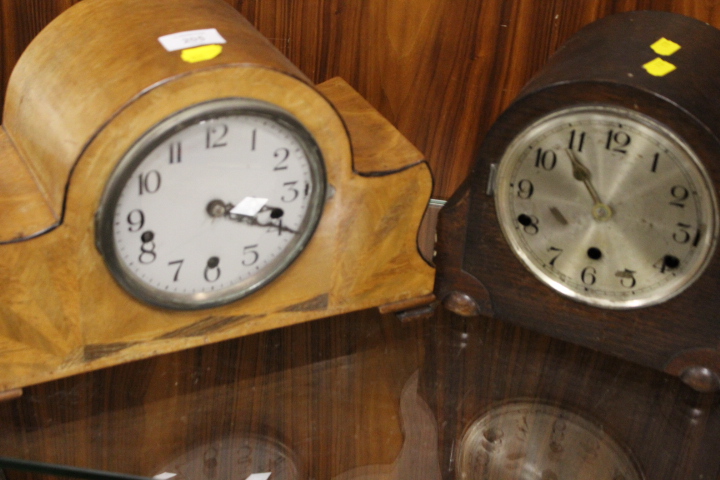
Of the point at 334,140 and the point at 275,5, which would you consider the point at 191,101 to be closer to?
the point at 334,140

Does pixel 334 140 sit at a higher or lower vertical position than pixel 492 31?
lower

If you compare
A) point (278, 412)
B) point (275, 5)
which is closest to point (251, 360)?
point (278, 412)

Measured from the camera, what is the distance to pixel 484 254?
1382 millimetres

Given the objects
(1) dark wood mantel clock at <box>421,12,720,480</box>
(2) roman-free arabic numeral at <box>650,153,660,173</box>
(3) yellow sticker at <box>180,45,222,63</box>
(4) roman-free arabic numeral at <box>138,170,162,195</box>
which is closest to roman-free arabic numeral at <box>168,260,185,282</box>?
(4) roman-free arabic numeral at <box>138,170,162,195</box>

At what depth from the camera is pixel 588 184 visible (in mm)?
1229

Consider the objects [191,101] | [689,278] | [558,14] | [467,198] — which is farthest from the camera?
[558,14]

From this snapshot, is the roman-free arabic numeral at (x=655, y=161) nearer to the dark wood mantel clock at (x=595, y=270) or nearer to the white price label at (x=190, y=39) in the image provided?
the dark wood mantel clock at (x=595, y=270)

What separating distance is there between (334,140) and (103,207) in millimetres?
335

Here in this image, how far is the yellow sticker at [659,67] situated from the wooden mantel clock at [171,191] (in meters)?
0.36

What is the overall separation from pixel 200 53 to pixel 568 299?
66cm

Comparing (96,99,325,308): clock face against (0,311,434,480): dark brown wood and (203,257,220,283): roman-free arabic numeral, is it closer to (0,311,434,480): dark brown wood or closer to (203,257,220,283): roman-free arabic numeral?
(203,257,220,283): roman-free arabic numeral

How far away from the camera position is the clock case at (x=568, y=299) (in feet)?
3.77

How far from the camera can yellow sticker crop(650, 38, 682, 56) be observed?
1.22 meters

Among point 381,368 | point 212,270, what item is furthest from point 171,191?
point 381,368
